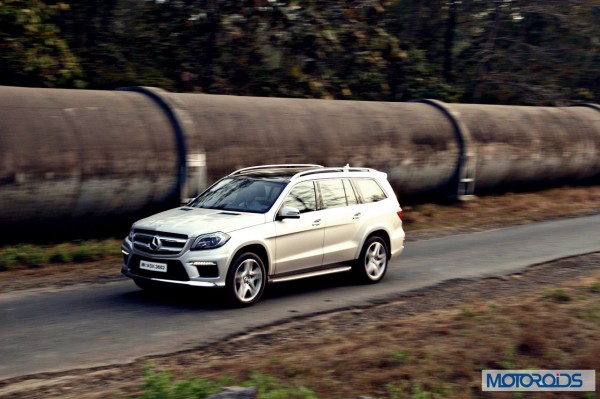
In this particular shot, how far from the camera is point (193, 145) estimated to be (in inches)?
610

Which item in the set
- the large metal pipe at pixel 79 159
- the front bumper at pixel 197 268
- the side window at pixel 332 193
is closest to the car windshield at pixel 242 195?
the side window at pixel 332 193

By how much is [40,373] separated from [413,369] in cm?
320

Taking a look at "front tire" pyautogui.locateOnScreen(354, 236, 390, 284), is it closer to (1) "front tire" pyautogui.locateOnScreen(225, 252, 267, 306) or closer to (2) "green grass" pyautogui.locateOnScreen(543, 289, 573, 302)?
(1) "front tire" pyautogui.locateOnScreen(225, 252, 267, 306)

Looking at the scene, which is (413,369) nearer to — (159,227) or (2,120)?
(159,227)

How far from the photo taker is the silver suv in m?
9.96

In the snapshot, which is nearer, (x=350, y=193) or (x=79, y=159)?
(x=350, y=193)

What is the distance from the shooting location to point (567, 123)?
26.1 metres

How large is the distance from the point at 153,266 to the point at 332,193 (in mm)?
2852

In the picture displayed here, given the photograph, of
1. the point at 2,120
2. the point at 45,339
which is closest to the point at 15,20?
the point at 2,120

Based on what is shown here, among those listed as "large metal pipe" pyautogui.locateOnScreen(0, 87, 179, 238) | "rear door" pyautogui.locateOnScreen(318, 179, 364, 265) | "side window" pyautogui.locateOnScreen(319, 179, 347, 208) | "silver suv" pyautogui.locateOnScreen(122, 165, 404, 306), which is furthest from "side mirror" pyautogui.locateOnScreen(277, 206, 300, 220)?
"large metal pipe" pyautogui.locateOnScreen(0, 87, 179, 238)

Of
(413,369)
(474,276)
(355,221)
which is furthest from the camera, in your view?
(474,276)

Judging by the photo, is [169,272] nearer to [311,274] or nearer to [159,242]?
[159,242]

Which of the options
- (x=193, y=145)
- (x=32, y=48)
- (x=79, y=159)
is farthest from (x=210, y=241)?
(x=32, y=48)

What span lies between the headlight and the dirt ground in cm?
121
